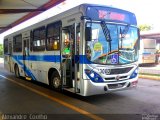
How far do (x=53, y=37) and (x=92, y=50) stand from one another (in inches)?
101

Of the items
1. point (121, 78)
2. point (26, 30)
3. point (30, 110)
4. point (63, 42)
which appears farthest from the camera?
point (26, 30)

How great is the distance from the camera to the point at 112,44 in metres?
8.10

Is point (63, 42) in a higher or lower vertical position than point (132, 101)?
higher

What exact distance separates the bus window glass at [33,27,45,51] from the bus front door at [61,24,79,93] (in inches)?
79.0

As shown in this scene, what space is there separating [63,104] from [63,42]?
2.46 meters

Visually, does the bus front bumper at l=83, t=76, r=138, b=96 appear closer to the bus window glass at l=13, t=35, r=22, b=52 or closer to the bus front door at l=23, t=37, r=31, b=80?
the bus front door at l=23, t=37, r=31, b=80

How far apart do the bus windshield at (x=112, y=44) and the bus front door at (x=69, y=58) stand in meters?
0.62

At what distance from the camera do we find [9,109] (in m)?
6.98

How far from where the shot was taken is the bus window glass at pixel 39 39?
10750 mm

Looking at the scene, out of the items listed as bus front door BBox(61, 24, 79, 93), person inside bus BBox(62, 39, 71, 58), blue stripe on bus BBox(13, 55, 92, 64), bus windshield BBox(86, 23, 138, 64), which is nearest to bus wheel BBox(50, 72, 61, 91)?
blue stripe on bus BBox(13, 55, 92, 64)

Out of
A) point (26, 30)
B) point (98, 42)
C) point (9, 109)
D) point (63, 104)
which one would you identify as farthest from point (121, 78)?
point (26, 30)

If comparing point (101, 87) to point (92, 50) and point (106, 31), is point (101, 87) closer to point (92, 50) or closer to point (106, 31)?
point (92, 50)

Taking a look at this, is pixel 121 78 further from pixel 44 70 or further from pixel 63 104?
pixel 44 70

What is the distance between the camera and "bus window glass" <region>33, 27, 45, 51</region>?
10.8m
